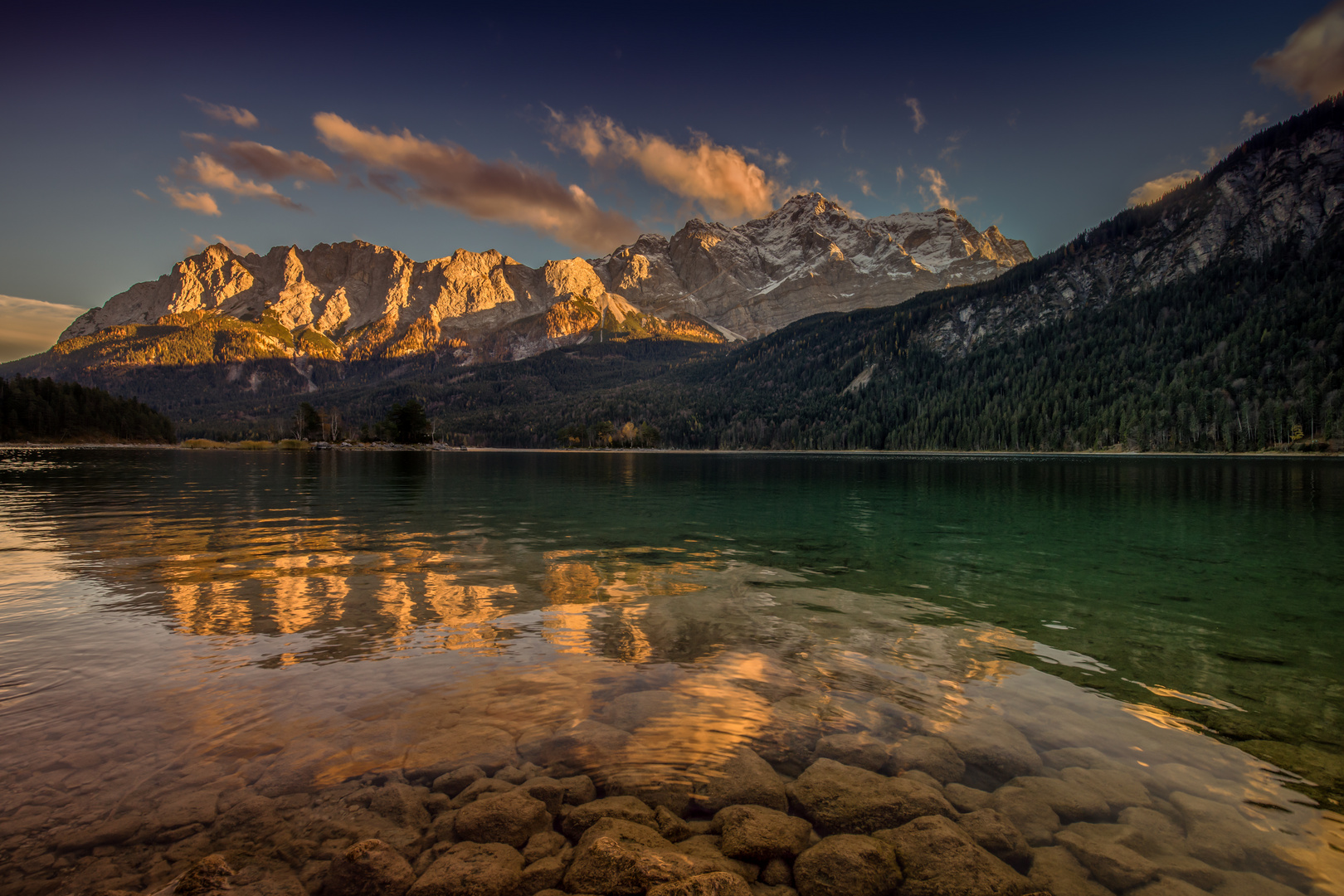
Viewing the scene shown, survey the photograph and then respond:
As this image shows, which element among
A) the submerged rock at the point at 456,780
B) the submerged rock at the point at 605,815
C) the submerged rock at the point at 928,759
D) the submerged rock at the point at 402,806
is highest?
the submerged rock at the point at 402,806

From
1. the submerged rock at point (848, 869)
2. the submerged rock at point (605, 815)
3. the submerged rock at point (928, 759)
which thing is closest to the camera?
the submerged rock at point (848, 869)

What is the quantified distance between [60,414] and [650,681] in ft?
793

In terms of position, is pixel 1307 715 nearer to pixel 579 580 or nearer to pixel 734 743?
pixel 734 743

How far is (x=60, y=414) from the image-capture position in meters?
172

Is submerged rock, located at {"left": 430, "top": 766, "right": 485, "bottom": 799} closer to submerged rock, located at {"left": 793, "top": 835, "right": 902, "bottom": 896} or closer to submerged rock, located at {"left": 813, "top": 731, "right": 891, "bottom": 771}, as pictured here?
submerged rock, located at {"left": 793, "top": 835, "right": 902, "bottom": 896}

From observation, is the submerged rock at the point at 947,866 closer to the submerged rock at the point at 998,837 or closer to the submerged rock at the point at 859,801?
the submerged rock at the point at 998,837

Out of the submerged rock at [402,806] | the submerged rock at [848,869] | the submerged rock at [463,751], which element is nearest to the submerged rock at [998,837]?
the submerged rock at [848,869]

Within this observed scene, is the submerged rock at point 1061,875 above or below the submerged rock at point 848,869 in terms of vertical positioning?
below

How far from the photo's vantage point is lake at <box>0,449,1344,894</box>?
22.0ft

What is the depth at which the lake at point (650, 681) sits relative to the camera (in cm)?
671

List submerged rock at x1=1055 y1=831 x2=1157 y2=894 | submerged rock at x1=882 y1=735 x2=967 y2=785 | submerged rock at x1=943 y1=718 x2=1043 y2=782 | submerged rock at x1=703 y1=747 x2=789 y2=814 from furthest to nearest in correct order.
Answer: submerged rock at x1=943 y1=718 x2=1043 y2=782 < submerged rock at x1=882 y1=735 x2=967 y2=785 < submerged rock at x1=703 y1=747 x2=789 y2=814 < submerged rock at x1=1055 y1=831 x2=1157 y2=894

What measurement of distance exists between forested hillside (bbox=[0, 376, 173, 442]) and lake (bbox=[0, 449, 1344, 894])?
20146 cm

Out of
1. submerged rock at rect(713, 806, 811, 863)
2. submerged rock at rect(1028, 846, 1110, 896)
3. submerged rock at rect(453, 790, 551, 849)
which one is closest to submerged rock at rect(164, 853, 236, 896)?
submerged rock at rect(453, 790, 551, 849)

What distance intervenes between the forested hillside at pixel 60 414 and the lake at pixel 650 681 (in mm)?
201458
